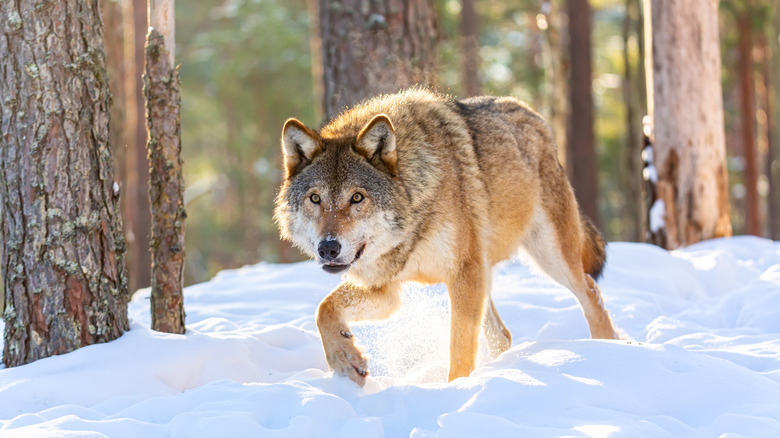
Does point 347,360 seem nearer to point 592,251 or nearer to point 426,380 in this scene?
point 426,380

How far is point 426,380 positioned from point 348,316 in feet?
2.24

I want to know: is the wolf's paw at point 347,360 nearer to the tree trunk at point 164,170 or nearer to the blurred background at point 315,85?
the tree trunk at point 164,170

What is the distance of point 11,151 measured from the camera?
14.9 ft

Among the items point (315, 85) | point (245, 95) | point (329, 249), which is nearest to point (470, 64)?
point (315, 85)

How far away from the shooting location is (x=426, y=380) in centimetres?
512

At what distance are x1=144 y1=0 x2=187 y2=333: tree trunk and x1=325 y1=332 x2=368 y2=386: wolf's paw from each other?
122 cm

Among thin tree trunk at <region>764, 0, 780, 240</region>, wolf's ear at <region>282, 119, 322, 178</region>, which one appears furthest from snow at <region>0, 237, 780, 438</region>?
thin tree trunk at <region>764, 0, 780, 240</region>

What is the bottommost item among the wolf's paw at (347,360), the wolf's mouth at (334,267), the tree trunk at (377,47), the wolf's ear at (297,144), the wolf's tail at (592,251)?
the wolf's paw at (347,360)

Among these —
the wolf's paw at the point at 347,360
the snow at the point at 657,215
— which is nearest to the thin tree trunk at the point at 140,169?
the snow at the point at 657,215

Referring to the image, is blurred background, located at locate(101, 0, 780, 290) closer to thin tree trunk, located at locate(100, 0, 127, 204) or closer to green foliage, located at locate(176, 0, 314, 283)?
green foliage, located at locate(176, 0, 314, 283)

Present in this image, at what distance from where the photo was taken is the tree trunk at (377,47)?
24.4 ft

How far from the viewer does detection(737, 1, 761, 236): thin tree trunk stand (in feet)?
61.5

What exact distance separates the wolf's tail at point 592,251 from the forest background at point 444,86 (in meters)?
9.53

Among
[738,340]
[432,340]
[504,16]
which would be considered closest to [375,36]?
[432,340]
